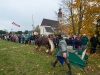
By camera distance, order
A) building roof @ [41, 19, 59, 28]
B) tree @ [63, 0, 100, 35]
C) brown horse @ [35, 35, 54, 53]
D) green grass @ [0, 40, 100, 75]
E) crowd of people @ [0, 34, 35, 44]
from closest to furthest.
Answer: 1. green grass @ [0, 40, 100, 75]
2. brown horse @ [35, 35, 54, 53]
3. tree @ [63, 0, 100, 35]
4. crowd of people @ [0, 34, 35, 44]
5. building roof @ [41, 19, 59, 28]

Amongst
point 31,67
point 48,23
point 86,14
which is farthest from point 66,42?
point 48,23

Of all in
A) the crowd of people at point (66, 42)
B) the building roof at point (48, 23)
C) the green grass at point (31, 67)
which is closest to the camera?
the crowd of people at point (66, 42)

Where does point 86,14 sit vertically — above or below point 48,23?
below

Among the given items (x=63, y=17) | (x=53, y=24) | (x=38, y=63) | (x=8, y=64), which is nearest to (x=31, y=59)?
(x=38, y=63)

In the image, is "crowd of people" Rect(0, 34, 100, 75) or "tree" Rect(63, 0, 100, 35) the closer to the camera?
"crowd of people" Rect(0, 34, 100, 75)

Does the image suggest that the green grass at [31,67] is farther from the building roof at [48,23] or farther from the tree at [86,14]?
the building roof at [48,23]

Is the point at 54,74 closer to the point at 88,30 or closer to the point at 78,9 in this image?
the point at 88,30

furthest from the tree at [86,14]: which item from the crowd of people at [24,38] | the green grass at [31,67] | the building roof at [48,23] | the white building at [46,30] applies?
the building roof at [48,23]

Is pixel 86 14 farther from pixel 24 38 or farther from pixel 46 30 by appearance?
pixel 46 30

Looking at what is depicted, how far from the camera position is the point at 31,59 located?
1113 centimetres

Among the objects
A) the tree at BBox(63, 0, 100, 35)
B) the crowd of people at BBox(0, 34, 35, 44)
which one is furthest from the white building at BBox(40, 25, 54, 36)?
the tree at BBox(63, 0, 100, 35)

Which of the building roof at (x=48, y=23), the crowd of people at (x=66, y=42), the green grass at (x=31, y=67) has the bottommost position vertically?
the green grass at (x=31, y=67)

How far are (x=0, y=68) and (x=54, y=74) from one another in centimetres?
299

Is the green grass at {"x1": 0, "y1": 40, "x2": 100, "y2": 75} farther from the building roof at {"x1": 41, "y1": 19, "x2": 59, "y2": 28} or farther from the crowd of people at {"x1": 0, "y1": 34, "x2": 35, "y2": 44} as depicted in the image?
the building roof at {"x1": 41, "y1": 19, "x2": 59, "y2": 28}
